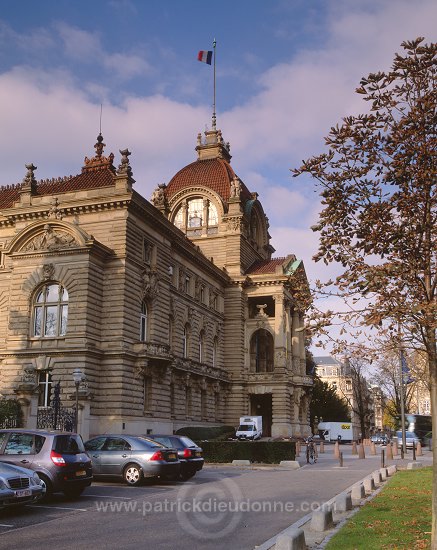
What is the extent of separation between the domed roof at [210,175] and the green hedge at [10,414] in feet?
117

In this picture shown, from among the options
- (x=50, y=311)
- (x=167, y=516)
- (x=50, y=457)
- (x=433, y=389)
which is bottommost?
(x=167, y=516)

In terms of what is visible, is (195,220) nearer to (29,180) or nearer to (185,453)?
(29,180)

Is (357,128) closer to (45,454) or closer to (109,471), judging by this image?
(45,454)

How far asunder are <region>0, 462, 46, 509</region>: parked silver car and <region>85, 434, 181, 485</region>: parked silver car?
20.9 ft

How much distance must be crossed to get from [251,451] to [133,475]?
13687mm

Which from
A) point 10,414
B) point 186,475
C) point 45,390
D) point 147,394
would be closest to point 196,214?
point 147,394

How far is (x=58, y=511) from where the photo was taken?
14906 mm

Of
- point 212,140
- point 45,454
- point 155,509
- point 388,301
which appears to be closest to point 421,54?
point 388,301

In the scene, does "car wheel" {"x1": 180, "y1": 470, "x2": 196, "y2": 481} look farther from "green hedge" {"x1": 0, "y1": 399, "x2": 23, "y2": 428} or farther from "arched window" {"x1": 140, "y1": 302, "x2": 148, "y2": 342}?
"arched window" {"x1": 140, "y1": 302, "x2": 148, "y2": 342}

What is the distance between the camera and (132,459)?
68.2 feet

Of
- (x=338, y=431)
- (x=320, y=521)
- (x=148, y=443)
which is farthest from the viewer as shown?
(x=338, y=431)

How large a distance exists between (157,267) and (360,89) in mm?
34110

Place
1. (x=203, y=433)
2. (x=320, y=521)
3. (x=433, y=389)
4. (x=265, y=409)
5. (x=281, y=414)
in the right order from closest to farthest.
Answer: (x=433, y=389), (x=320, y=521), (x=203, y=433), (x=281, y=414), (x=265, y=409)

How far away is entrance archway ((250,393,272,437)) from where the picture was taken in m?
64.3
